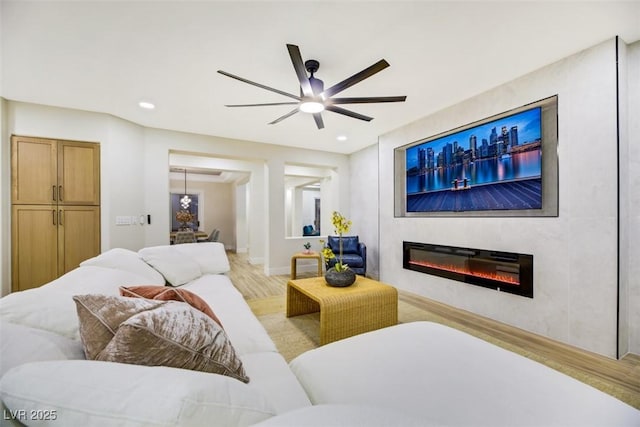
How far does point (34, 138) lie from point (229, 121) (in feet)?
7.70

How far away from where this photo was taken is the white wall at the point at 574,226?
2074 millimetres

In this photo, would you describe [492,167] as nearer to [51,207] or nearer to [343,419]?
[343,419]

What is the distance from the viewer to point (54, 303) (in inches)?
39.6

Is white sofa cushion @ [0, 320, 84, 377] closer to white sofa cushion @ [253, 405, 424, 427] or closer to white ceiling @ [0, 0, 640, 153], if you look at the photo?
white sofa cushion @ [253, 405, 424, 427]

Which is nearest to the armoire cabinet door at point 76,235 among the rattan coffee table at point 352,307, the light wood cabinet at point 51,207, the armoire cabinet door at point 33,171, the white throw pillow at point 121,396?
the light wood cabinet at point 51,207

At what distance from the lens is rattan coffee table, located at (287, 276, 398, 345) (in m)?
2.26

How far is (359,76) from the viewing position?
2.04 meters

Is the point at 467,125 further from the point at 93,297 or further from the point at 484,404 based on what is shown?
the point at 93,297

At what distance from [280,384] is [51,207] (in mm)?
4034

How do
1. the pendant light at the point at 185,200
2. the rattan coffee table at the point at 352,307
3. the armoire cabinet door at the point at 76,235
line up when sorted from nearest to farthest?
the rattan coffee table at the point at 352,307 < the armoire cabinet door at the point at 76,235 < the pendant light at the point at 185,200

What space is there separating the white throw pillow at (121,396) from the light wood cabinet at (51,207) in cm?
377

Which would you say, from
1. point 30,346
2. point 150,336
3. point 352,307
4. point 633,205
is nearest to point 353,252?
point 352,307

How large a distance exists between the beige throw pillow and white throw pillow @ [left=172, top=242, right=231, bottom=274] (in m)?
2.11

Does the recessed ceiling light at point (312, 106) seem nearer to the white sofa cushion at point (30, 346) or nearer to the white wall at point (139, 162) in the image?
the white sofa cushion at point (30, 346)
